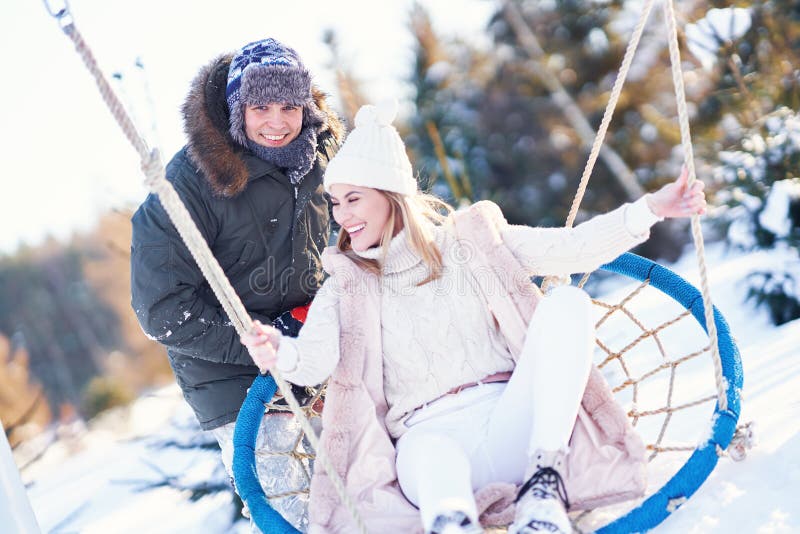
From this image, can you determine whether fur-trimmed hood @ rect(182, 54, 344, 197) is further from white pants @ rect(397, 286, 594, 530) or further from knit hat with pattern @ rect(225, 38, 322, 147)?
white pants @ rect(397, 286, 594, 530)

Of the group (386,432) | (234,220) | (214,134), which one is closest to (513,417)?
(386,432)

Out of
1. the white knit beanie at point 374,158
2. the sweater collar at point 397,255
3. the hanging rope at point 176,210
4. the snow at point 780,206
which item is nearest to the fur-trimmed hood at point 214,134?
the white knit beanie at point 374,158

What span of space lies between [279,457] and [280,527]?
51cm

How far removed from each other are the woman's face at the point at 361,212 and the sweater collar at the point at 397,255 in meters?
0.03

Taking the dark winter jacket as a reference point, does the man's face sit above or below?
above

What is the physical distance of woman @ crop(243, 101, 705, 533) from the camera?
5.10 feet

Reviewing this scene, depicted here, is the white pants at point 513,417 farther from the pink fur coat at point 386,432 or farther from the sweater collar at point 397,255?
the sweater collar at point 397,255

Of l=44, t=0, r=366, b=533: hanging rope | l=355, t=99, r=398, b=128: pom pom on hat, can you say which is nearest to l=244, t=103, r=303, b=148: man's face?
l=355, t=99, r=398, b=128: pom pom on hat

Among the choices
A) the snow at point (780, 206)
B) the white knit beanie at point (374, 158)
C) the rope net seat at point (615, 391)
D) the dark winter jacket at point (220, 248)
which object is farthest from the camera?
the snow at point (780, 206)

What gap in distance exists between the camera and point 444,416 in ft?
5.55

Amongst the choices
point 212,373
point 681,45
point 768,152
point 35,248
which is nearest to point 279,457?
point 212,373

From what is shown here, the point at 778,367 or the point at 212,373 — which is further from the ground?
the point at 212,373

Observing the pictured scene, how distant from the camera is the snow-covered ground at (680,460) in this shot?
158 cm

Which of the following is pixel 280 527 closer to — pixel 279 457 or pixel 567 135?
pixel 279 457
